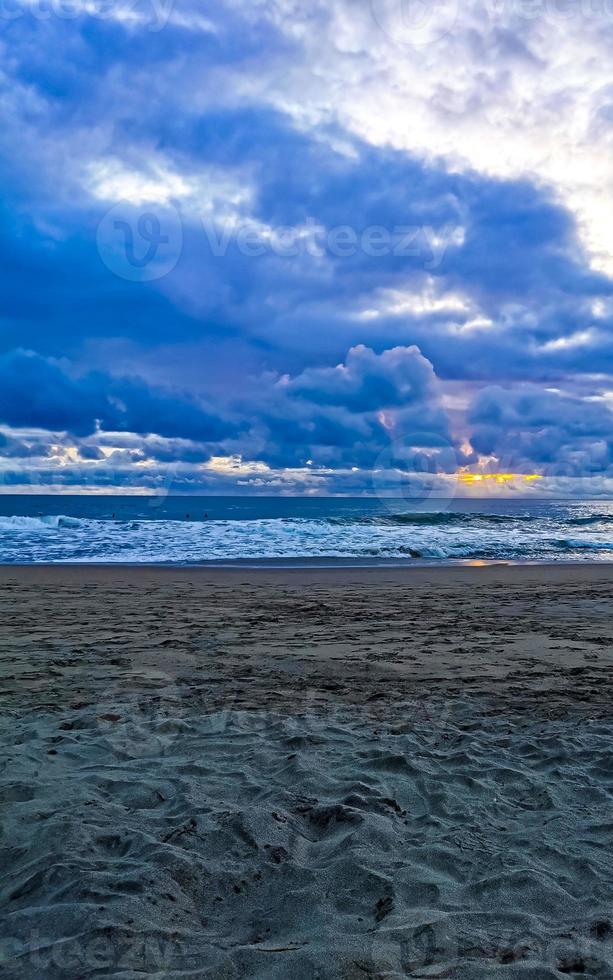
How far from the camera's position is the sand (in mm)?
2697

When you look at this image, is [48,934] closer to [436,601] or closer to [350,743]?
[350,743]

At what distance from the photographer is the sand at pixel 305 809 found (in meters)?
2.70

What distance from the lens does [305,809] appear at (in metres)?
3.87

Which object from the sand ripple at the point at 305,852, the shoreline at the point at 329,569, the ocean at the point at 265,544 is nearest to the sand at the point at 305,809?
the sand ripple at the point at 305,852

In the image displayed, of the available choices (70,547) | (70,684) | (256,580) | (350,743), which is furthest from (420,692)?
(70,547)

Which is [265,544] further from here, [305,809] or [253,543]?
[305,809]

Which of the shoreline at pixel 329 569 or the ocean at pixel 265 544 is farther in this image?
the ocean at pixel 265 544

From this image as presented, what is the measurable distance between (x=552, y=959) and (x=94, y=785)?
2.88m

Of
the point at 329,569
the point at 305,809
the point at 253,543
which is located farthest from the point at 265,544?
the point at 305,809

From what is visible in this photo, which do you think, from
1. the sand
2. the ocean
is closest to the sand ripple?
the sand

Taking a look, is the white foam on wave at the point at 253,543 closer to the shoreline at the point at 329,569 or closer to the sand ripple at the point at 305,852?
the shoreline at the point at 329,569

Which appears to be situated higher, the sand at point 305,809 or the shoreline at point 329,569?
the sand at point 305,809

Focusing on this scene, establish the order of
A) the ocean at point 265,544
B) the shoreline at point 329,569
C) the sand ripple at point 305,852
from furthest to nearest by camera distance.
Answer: the ocean at point 265,544 < the shoreline at point 329,569 < the sand ripple at point 305,852

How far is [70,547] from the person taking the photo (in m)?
25.0
